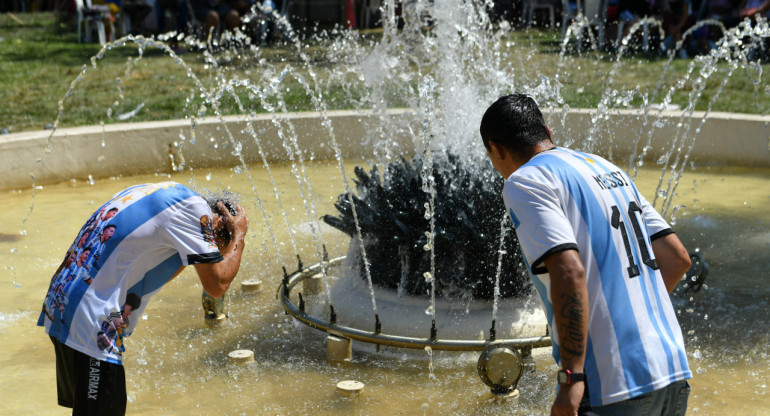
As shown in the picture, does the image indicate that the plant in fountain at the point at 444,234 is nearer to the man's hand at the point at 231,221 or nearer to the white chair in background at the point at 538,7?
the man's hand at the point at 231,221

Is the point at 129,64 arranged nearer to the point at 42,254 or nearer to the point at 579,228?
the point at 42,254

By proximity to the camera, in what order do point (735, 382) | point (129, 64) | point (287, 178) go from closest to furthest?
point (735, 382) < point (287, 178) < point (129, 64)

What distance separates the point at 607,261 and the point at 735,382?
2.14 meters

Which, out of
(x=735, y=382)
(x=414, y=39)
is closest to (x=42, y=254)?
(x=735, y=382)

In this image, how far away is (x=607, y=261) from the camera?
2184 millimetres

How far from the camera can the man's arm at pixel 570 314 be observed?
2.07m

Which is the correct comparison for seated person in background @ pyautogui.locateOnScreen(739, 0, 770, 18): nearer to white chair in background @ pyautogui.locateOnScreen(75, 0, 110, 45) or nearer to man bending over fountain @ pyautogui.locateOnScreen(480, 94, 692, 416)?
white chair in background @ pyautogui.locateOnScreen(75, 0, 110, 45)

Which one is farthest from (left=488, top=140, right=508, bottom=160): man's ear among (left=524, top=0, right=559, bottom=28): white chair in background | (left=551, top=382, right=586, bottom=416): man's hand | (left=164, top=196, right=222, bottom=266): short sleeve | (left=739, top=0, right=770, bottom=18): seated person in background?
(left=524, top=0, right=559, bottom=28): white chair in background

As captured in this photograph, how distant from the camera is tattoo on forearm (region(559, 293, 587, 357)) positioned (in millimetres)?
2078

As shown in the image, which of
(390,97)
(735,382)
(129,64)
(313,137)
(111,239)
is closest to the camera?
(111,239)

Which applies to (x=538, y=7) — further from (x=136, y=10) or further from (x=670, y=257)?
(x=670, y=257)

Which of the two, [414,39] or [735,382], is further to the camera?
[414,39]

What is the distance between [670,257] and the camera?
2494 millimetres

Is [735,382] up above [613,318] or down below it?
below
